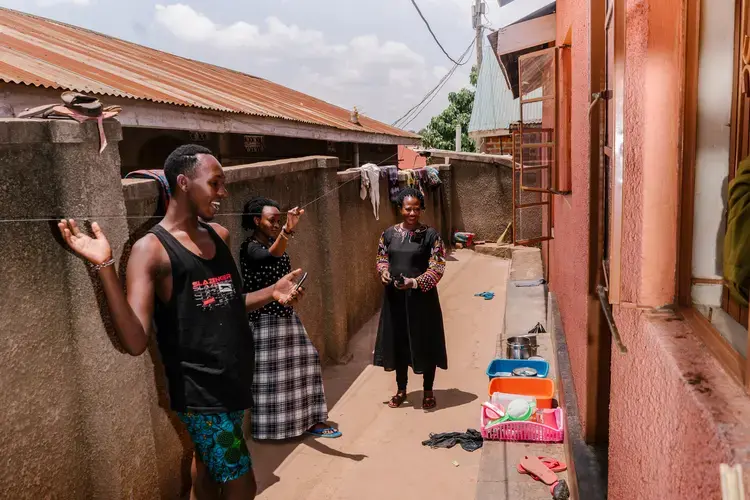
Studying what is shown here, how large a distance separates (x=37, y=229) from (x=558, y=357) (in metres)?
3.79

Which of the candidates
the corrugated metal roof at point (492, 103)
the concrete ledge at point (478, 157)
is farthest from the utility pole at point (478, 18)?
the concrete ledge at point (478, 157)

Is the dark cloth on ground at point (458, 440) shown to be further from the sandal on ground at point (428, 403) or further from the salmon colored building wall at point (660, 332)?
the salmon colored building wall at point (660, 332)

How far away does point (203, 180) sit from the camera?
2.72 m

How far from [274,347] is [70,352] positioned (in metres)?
1.84

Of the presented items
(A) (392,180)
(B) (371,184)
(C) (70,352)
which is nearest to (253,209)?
(C) (70,352)

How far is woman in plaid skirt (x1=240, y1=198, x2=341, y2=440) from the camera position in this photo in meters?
4.50

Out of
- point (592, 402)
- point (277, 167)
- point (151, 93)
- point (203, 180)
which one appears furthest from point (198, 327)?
point (151, 93)

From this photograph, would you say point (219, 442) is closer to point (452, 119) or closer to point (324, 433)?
point (324, 433)

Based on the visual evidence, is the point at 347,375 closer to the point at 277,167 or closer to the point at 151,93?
the point at 277,167

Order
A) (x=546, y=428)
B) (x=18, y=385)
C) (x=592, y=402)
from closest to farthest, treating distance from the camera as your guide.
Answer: (x=18, y=385) < (x=592, y=402) < (x=546, y=428)

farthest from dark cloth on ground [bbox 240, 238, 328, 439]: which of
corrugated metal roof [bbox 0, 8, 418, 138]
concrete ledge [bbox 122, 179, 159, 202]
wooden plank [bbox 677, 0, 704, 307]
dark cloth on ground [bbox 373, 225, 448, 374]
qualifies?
wooden plank [bbox 677, 0, 704, 307]

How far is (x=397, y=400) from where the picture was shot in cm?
541

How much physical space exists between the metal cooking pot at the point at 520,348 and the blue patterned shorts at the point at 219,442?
335 centimetres

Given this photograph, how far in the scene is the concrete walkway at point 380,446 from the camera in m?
4.09
